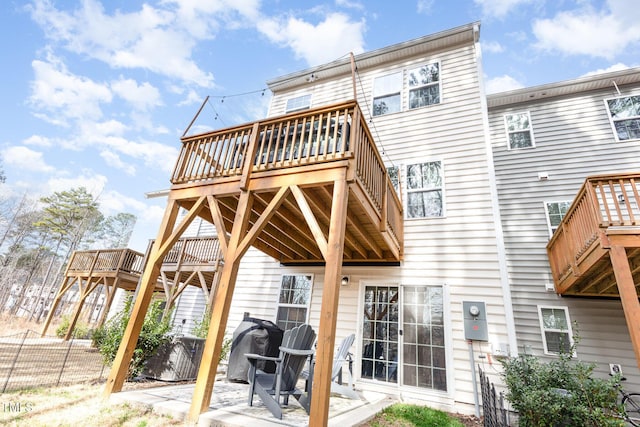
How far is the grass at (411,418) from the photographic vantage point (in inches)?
140

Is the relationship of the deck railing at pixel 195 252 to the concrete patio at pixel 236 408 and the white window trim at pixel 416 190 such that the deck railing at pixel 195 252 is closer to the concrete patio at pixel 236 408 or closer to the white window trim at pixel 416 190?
the concrete patio at pixel 236 408

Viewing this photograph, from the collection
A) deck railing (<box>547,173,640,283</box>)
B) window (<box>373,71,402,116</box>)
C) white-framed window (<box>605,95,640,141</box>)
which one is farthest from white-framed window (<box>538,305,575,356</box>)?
window (<box>373,71,402,116</box>)

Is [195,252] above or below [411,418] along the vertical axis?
above

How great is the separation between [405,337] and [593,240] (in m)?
3.33

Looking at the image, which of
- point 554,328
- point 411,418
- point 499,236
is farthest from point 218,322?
point 554,328

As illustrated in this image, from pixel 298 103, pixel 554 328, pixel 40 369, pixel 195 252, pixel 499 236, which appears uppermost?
pixel 298 103

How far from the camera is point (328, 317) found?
2.65 m

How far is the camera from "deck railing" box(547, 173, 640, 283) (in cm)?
394

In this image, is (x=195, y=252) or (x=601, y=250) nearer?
(x=601, y=250)

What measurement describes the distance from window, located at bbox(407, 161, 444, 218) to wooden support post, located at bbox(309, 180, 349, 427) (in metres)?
3.65

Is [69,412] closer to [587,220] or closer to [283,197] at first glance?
[283,197]

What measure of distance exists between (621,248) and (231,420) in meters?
5.17

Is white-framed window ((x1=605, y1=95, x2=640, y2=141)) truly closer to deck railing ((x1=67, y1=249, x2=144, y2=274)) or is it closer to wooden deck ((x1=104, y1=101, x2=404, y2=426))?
wooden deck ((x1=104, y1=101, x2=404, y2=426))

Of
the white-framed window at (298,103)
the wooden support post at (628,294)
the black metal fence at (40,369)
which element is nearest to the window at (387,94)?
the white-framed window at (298,103)
